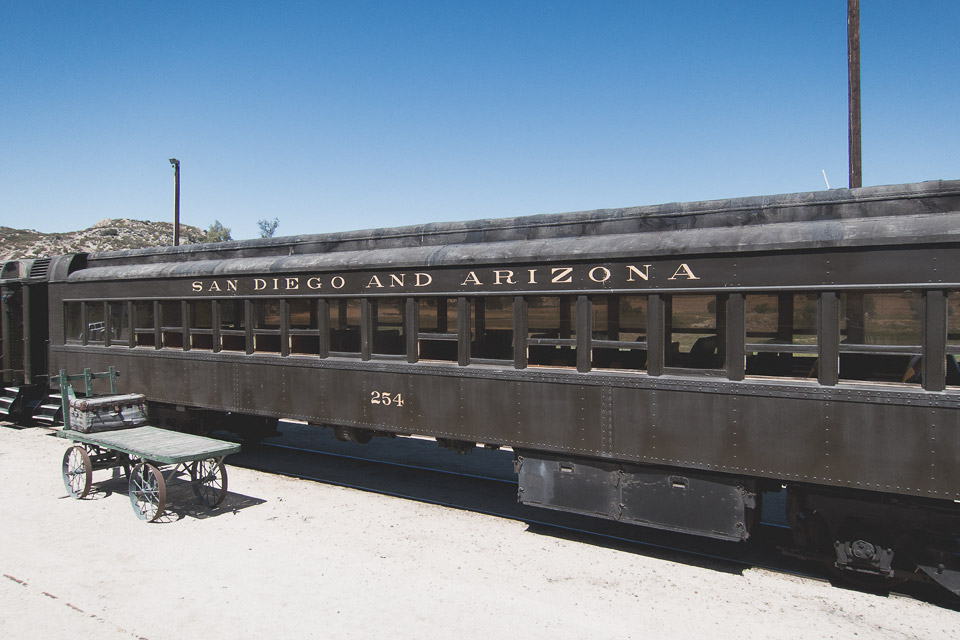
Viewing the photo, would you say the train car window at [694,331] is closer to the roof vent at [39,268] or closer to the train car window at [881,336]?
the train car window at [881,336]

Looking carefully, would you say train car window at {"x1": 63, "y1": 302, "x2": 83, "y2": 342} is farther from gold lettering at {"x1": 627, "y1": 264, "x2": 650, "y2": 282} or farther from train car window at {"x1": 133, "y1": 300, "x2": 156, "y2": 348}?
gold lettering at {"x1": 627, "y1": 264, "x2": 650, "y2": 282}

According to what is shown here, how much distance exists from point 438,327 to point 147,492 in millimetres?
4441

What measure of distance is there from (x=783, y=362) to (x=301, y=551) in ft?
18.9

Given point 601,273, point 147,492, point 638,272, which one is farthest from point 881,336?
point 147,492

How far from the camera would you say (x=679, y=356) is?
245 inches

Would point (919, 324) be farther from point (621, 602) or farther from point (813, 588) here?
point (621, 602)

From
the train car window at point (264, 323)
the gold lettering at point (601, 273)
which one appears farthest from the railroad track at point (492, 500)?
the gold lettering at point (601, 273)

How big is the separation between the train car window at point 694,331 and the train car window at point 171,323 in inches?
323

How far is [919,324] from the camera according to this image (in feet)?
16.8

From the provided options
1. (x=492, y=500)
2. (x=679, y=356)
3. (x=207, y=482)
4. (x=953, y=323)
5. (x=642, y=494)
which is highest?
(x=953, y=323)

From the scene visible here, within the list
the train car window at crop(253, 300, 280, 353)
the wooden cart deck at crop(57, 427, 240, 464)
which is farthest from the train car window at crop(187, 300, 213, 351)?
the wooden cart deck at crop(57, 427, 240, 464)

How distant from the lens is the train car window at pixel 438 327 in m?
7.47

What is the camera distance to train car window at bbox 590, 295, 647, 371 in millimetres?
6320

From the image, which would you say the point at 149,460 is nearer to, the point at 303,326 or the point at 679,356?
the point at 303,326
